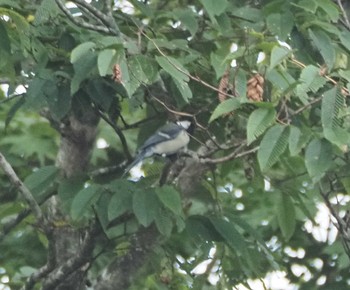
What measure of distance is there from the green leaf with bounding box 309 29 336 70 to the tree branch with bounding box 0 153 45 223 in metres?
1.34

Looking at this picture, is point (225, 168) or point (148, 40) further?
point (225, 168)

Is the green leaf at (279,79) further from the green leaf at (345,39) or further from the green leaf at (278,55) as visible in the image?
the green leaf at (345,39)

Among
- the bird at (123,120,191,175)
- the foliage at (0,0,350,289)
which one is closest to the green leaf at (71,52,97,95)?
the foliage at (0,0,350,289)

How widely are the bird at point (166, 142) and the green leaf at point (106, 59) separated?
1.03 meters

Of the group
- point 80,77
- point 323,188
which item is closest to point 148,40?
point 80,77

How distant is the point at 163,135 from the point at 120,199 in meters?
0.68

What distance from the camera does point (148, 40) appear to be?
4.54 meters

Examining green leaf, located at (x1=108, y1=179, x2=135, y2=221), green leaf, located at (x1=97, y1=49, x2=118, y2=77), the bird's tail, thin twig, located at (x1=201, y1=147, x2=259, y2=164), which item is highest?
green leaf, located at (x1=97, y1=49, x2=118, y2=77)

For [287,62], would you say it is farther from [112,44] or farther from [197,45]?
[197,45]

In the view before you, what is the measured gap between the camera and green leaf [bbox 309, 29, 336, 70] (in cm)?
418

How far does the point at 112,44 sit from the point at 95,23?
1126 mm

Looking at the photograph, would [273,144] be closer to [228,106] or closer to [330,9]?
[228,106]

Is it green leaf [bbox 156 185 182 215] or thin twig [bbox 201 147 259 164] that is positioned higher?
thin twig [bbox 201 147 259 164]

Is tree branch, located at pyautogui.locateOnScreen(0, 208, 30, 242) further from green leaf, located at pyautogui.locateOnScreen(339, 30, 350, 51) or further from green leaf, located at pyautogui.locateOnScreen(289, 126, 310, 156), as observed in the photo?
green leaf, located at pyautogui.locateOnScreen(289, 126, 310, 156)
